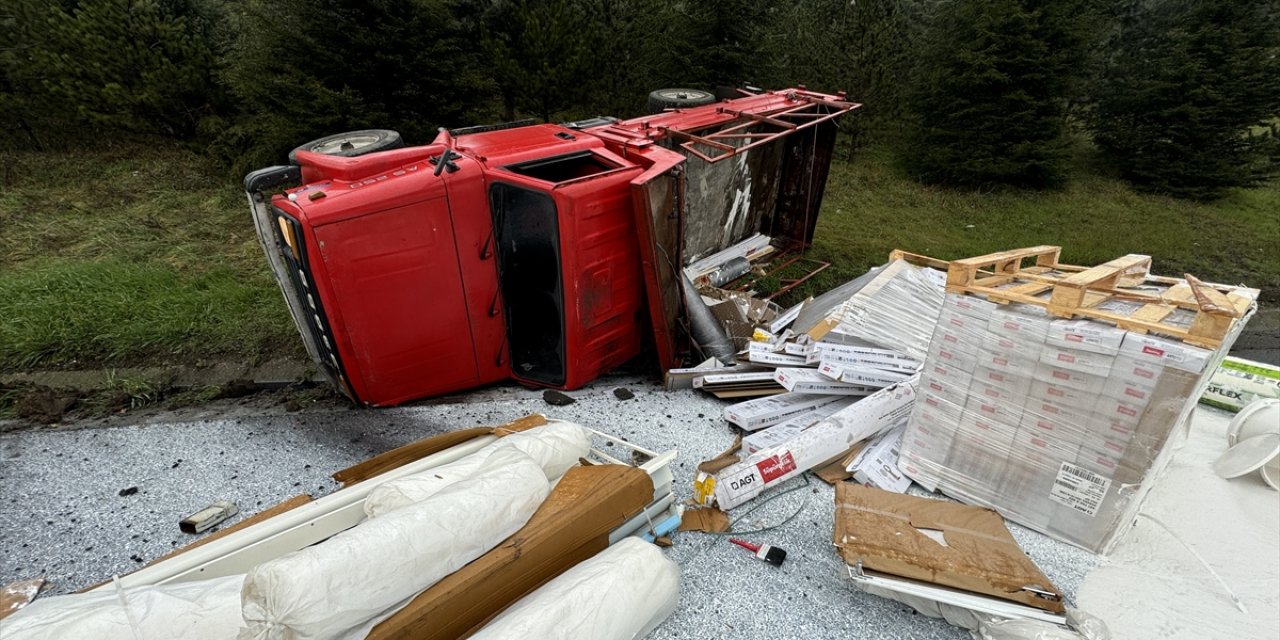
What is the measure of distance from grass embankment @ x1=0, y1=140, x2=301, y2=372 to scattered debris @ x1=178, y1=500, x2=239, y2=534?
8.18 feet

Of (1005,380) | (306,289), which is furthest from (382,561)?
(1005,380)

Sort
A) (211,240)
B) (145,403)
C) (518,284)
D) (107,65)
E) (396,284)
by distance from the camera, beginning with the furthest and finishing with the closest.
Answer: (107,65)
(211,240)
(145,403)
(518,284)
(396,284)

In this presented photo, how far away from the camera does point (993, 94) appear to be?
10281 mm

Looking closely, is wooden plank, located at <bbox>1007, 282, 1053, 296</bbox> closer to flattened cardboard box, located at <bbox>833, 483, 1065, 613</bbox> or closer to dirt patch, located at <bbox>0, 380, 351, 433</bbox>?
flattened cardboard box, located at <bbox>833, 483, 1065, 613</bbox>

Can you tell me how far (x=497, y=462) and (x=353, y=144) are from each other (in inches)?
121

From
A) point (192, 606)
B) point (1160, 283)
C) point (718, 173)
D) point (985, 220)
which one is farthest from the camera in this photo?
point (985, 220)

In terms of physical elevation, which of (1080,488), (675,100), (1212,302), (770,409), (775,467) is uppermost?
(675,100)

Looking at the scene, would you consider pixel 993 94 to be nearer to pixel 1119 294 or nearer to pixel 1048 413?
pixel 1119 294

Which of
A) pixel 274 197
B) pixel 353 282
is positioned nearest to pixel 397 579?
pixel 353 282

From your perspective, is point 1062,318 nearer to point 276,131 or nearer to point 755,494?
point 755,494

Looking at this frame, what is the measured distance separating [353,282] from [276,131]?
5240 mm

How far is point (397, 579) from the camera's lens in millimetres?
1933

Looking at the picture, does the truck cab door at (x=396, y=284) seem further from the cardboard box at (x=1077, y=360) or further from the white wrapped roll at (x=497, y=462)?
the cardboard box at (x=1077, y=360)

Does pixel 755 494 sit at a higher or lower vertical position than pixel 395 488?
lower
